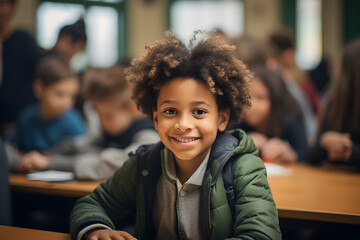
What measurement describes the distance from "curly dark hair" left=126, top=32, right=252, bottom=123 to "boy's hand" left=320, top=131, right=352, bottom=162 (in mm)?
1061

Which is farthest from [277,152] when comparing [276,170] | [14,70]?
[14,70]

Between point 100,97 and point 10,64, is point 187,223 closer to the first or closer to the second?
point 100,97

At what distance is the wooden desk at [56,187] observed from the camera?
1.65 metres

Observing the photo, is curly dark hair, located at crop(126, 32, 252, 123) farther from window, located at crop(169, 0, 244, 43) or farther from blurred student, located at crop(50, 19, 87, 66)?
window, located at crop(169, 0, 244, 43)

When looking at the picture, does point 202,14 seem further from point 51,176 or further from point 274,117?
point 51,176

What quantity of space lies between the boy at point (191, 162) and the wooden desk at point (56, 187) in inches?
14.4

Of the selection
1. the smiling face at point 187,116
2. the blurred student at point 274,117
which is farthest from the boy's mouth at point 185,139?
the blurred student at point 274,117

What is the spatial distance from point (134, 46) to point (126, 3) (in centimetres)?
83

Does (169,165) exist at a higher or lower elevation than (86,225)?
higher

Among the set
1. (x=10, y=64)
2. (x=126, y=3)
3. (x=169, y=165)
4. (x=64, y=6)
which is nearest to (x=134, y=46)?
(x=126, y=3)

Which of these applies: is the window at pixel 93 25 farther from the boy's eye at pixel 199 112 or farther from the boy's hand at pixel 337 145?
the boy's eye at pixel 199 112

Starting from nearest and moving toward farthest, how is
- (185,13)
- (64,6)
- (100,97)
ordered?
(100,97)
(64,6)
(185,13)

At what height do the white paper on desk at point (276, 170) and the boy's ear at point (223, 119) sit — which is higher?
the boy's ear at point (223, 119)

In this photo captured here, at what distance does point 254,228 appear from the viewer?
100 centimetres
